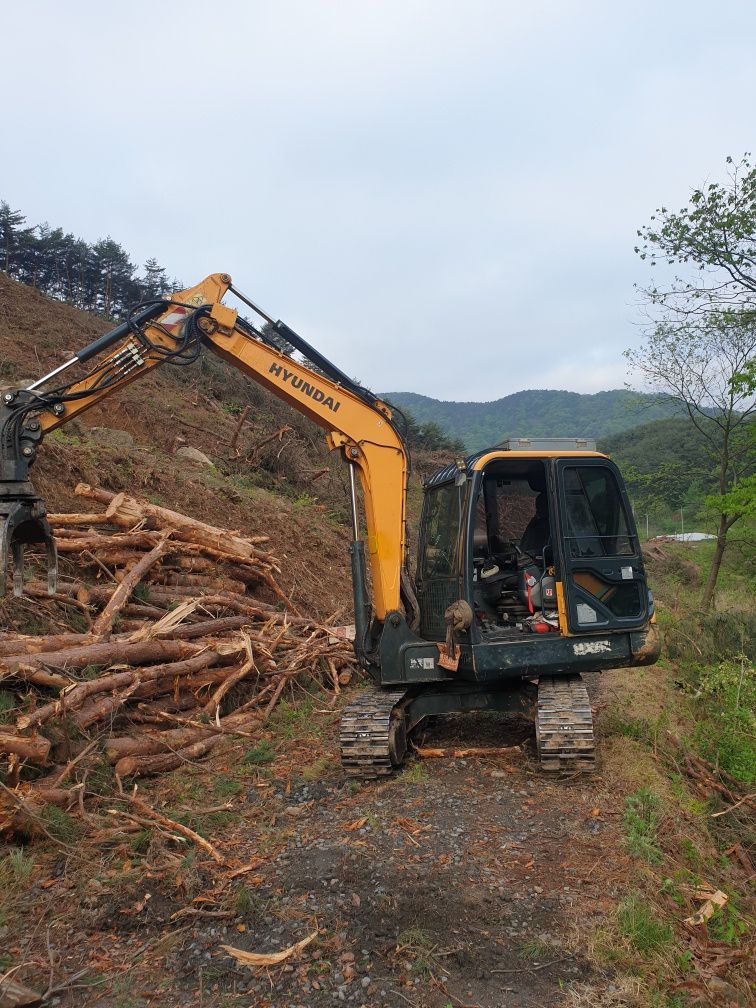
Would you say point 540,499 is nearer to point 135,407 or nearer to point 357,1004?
point 357,1004

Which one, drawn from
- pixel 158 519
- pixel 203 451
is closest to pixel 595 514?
pixel 158 519

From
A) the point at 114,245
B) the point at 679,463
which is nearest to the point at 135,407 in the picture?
the point at 679,463

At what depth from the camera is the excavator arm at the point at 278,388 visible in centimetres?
635

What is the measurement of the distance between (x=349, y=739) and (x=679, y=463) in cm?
1679

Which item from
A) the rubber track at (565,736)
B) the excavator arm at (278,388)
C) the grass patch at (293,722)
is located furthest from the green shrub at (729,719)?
the grass patch at (293,722)

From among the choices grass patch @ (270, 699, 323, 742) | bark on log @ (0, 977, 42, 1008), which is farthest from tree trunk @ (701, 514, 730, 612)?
bark on log @ (0, 977, 42, 1008)

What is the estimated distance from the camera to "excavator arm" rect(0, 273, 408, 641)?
20.8 feet

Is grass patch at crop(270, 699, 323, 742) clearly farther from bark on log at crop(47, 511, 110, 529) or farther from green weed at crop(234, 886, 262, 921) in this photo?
bark on log at crop(47, 511, 110, 529)

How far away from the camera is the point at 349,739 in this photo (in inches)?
244

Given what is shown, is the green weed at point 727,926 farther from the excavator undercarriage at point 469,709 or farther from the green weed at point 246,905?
the green weed at point 246,905

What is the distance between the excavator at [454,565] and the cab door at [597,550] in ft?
0.04

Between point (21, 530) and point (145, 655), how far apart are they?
2.36 m

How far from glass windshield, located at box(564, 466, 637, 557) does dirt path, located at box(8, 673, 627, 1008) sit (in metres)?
1.98

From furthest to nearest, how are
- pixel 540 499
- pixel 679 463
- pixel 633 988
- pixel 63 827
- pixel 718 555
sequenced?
pixel 679 463 < pixel 718 555 < pixel 540 499 < pixel 63 827 < pixel 633 988
